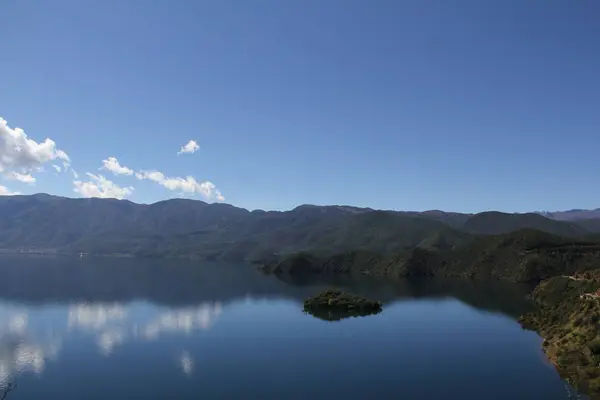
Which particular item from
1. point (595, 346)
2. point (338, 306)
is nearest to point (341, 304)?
point (338, 306)

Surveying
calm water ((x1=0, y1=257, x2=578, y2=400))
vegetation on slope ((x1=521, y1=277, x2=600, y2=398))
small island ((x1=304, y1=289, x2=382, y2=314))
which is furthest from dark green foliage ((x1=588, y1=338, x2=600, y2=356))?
small island ((x1=304, y1=289, x2=382, y2=314))

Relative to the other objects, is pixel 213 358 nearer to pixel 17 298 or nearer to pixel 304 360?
pixel 304 360

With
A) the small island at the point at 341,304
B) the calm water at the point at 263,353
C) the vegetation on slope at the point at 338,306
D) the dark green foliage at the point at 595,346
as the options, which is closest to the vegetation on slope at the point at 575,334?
the dark green foliage at the point at 595,346

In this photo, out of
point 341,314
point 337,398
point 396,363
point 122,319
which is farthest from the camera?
point 341,314

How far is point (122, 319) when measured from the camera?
129m

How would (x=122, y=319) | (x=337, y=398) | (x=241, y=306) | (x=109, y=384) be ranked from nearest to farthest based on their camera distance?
(x=337, y=398)
(x=109, y=384)
(x=122, y=319)
(x=241, y=306)

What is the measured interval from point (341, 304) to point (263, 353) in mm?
62884

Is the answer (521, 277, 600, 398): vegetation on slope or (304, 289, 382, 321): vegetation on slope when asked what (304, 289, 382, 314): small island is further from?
(521, 277, 600, 398): vegetation on slope

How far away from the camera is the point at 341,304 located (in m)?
151


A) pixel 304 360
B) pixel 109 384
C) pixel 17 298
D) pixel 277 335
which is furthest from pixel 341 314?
pixel 17 298

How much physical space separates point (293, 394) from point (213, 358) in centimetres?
2469

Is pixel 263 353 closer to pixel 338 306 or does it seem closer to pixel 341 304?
pixel 338 306

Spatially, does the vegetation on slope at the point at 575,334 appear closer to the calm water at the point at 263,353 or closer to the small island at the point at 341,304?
the calm water at the point at 263,353

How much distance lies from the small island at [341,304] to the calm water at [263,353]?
252 inches
